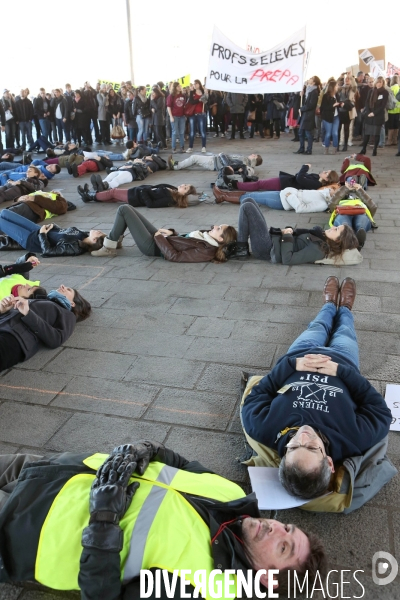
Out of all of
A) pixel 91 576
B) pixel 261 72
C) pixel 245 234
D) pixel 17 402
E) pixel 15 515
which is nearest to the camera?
pixel 91 576

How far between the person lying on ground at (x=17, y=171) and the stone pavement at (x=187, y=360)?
13.7 feet

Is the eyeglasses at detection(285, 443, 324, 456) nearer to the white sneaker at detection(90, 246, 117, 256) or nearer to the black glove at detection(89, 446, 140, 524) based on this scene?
the black glove at detection(89, 446, 140, 524)

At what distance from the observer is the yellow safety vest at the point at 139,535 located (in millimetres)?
1863

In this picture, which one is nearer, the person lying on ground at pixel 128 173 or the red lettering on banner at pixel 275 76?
the person lying on ground at pixel 128 173

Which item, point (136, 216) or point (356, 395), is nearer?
point (356, 395)

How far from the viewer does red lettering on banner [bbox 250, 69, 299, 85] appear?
36.0 feet

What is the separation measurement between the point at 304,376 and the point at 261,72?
33.1 feet

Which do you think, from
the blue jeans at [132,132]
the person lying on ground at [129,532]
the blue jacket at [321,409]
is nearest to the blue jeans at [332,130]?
the blue jeans at [132,132]

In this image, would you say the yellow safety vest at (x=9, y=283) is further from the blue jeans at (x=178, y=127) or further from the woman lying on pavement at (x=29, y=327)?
the blue jeans at (x=178, y=127)

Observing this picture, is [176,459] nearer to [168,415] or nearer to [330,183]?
[168,415]

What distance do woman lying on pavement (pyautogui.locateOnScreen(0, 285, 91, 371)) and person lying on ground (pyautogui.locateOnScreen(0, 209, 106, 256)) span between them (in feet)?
7.48

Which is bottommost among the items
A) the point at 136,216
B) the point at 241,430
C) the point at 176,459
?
the point at 241,430

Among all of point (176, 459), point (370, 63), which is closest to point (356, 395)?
point (176, 459)

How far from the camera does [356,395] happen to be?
296 cm
